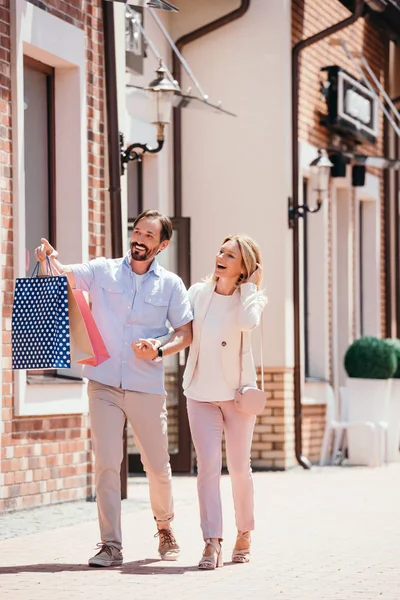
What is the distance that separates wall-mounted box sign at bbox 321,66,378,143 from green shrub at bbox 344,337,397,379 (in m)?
2.60

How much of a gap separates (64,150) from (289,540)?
3.82 metres

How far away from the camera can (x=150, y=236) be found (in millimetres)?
7715

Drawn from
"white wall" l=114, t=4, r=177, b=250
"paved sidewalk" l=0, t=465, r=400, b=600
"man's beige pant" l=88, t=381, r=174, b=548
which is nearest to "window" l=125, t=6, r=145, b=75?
"white wall" l=114, t=4, r=177, b=250

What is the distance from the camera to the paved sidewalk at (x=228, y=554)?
673 cm

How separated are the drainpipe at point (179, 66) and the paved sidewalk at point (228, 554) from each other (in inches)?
168

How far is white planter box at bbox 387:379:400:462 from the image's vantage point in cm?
1706

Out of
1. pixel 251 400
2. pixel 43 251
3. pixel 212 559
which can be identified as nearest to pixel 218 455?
pixel 251 400

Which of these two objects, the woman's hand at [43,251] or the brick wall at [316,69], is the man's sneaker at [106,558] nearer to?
the woman's hand at [43,251]

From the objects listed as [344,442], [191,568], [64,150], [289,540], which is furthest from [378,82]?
[191,568]

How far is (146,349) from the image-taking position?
24.7 feet

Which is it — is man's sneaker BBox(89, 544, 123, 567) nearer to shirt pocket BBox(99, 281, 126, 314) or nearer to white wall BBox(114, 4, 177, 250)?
shirt pocket BBox(99, 281, 126, 314)

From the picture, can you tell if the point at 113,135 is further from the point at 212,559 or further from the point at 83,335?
the point at 212,559

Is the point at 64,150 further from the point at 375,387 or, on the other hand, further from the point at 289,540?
the point at 375,387

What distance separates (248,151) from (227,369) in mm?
7945
